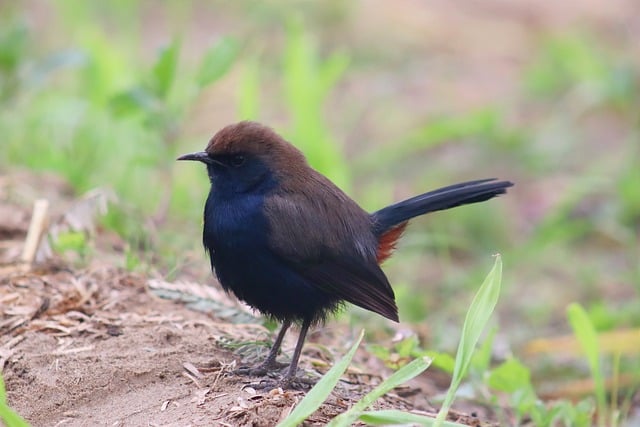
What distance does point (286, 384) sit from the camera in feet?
13.7

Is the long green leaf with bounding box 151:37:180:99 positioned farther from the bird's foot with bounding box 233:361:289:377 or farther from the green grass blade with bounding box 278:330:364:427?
the green grass blade with bounding box 278:330:364:427

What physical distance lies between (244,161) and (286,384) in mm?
1061

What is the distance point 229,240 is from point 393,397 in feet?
3.08

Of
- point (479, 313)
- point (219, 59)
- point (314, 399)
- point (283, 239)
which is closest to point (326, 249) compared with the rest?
point (283, 239)

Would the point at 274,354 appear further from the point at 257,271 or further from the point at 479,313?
the point at 479,313

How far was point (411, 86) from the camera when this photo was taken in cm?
1041

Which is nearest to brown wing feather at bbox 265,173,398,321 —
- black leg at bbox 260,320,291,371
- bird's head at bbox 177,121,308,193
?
bird's head at bbox 177,121,308,193

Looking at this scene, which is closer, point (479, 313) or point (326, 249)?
point (479, 313)

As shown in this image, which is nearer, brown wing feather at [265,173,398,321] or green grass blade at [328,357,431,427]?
green grass blade at [328,357,431,427]

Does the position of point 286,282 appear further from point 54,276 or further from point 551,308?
point 551,308

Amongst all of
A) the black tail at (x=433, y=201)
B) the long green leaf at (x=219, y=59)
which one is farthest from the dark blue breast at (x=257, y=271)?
the long green leaf at (x=219, y=59)

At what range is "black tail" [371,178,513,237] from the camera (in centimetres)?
501

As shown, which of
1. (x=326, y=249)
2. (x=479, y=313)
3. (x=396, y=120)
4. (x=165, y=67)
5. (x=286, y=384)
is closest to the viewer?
(x=479, y=313)

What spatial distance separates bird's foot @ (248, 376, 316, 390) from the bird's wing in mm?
404
